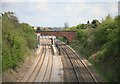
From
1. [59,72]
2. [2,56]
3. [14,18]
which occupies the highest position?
[14,18]

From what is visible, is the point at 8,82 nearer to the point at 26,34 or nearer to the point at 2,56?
the point at 2,56

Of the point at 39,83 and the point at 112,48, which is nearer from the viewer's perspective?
the point at 39,83

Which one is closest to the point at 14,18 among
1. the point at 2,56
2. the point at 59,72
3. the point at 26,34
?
the point at 26,34

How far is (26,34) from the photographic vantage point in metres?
64.6

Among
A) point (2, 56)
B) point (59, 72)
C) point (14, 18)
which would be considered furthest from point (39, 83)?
point (14, 18)

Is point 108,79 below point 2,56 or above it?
below

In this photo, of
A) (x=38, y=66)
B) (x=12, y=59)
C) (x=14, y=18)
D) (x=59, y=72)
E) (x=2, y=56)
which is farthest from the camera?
(x=14, y=18)

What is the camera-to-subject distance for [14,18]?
62.7 m

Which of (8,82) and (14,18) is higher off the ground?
(14,18)

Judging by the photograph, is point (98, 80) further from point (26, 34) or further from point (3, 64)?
point (26, 34)

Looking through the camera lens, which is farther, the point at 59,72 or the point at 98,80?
the point at 59,72

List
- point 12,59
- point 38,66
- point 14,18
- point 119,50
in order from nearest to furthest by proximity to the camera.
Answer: point 119,50 → point 12,59 → point 38,66 → point 14,18

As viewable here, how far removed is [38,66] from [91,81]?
13673 millimetres

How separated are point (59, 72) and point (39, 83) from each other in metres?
8.27
